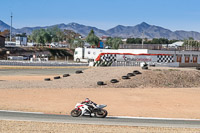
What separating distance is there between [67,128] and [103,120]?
8.16ft

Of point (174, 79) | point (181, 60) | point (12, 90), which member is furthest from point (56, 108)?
point (181, 60)

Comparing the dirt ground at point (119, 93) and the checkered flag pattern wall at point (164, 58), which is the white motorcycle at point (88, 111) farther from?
the checkered flag pattern wall at point (164, 58)

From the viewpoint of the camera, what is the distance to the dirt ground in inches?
710

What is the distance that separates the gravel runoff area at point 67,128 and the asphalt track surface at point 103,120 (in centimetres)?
81

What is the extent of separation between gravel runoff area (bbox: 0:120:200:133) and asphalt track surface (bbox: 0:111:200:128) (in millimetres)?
811

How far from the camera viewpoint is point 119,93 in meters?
25.0

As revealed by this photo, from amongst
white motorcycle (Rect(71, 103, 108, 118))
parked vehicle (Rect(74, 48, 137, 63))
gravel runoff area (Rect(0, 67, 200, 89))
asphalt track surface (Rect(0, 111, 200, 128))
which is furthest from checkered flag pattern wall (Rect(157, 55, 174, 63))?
white motorcycle (Rect(71, 103, 108, 118))

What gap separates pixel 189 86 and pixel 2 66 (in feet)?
101

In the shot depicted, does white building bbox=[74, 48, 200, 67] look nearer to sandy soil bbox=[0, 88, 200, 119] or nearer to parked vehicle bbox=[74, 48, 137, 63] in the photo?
parked vehicle bbox=[74, 48, 137, 63]

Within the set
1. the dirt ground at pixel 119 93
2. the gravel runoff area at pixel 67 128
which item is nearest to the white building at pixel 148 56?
the dirt ground at pixel 119 93

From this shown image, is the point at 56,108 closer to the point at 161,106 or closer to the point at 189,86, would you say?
the point at 161,106

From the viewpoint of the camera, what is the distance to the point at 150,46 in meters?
56.2

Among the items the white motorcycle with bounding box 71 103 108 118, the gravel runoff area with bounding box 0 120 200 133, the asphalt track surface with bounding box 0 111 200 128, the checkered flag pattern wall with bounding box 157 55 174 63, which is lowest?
the asphalt track surface with bounding box 0 111 200 128

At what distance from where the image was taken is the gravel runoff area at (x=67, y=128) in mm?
12078
